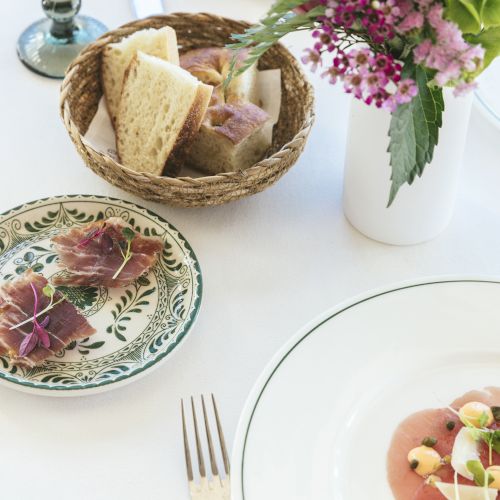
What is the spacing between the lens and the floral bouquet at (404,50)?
2.65 ft

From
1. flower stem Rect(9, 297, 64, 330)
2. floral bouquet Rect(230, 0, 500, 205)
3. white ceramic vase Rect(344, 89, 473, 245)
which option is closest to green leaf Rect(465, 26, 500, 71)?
floral bouquet Rect(230, 0, 500, 205)

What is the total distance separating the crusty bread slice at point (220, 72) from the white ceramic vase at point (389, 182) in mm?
272

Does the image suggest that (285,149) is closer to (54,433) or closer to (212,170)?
(212,170)

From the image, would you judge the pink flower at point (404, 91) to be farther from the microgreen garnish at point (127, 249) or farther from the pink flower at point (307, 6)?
the microgreen garnish at point (127, 249)

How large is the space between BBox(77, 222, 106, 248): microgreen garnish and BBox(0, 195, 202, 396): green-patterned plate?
5 cm

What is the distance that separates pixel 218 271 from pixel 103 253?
19 cm

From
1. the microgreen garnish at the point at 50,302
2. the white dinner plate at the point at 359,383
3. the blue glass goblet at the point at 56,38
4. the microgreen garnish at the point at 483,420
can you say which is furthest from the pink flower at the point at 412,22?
the blue glass goblet at the point at 56,38

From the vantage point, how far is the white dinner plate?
2.95ft

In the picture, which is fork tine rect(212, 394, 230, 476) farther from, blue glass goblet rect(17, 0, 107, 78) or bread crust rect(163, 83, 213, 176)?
blue glass goblet rect(17, 0, 107, 78)

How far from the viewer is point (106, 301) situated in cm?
114

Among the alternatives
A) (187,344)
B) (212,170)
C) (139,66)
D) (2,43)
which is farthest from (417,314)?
(2,43)

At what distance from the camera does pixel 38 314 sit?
105 cm

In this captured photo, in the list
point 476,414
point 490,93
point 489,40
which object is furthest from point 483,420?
point 490,93

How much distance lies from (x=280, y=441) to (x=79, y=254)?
0.46 m
